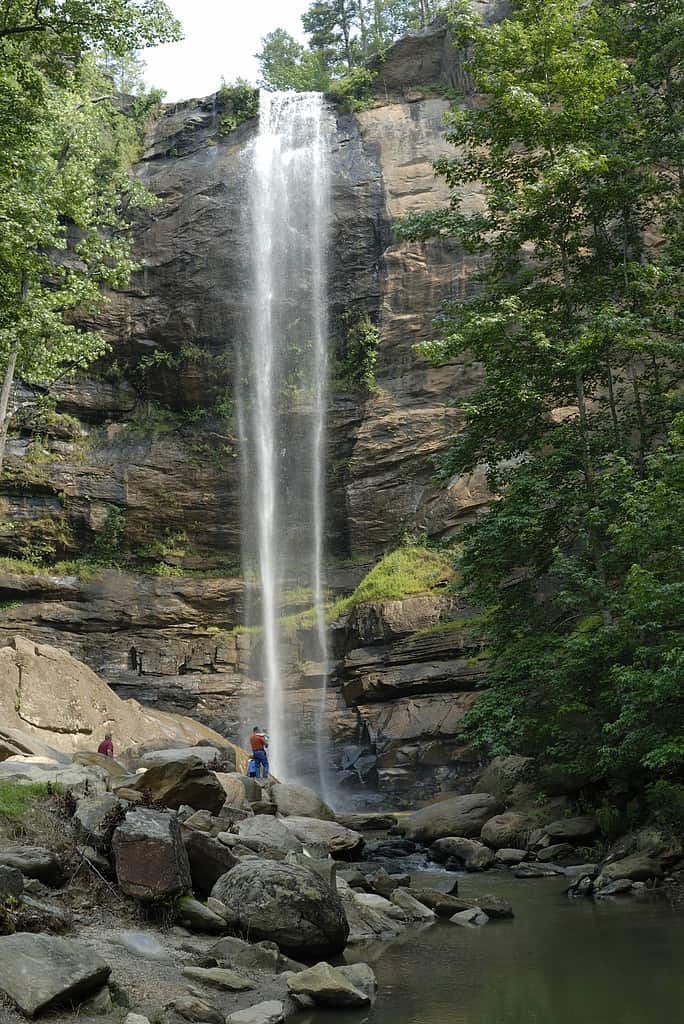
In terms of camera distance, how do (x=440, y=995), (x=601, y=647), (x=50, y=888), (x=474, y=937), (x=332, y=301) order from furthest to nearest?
1. (x=332, y=301)
2. (x=601, y=647)
3. (x=474, y=937)
4. (x=50, y=888)
5. (x=440, y=995)

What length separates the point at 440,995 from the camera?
7645mm

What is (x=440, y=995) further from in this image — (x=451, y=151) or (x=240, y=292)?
(x=451, y=151)

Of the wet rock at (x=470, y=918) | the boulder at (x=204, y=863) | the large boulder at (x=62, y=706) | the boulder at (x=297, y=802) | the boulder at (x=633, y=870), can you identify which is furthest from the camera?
the large boulder at (x=62, y=706)

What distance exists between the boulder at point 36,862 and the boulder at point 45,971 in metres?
1.69

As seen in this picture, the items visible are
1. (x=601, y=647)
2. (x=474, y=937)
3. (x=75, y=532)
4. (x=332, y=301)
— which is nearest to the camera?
(x=474, y=937)

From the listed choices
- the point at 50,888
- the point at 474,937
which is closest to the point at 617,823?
the point at 474,937

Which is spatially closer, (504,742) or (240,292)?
(504,742)

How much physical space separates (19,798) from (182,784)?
3348mm

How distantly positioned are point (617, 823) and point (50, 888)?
10.1 m

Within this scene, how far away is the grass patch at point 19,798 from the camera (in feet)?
29.7

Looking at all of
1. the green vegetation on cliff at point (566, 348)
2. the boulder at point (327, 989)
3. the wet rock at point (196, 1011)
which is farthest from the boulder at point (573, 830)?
the wet rock at point (196, 1011)

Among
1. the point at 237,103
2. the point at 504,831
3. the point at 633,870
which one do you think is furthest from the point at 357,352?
the point at 633,870

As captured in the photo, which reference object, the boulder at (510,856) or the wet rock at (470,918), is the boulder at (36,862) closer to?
the wet rock at (470,918)

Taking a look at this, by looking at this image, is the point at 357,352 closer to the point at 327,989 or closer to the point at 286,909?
the point at 286,909
